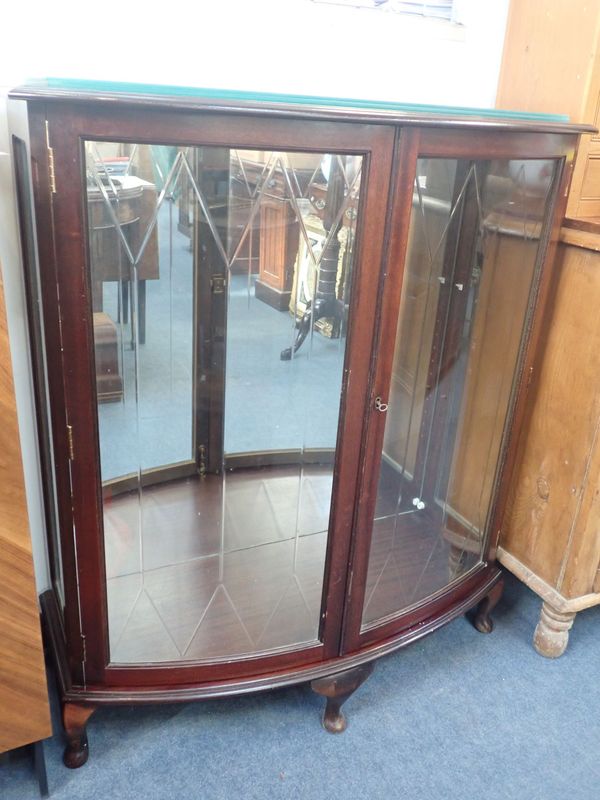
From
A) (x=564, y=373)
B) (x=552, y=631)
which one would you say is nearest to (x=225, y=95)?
(x=564, y=373)

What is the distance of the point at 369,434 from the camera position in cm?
123

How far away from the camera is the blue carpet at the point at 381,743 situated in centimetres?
134

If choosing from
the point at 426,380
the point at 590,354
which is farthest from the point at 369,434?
the point at 590,354

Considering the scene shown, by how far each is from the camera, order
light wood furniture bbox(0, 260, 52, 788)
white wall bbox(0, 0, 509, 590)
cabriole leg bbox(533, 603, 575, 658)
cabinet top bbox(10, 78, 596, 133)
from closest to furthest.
Answer: cabinet top bbox(10, 78, 596, 133), light wood furniture bbox(0, 260, 52, 788), white wall bbox(0, 0, 509, 590), cabriole leg bbox(533, 603, 575, 658)

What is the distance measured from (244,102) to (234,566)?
2.85 feet

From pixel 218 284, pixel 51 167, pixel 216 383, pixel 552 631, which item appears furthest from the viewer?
pixel 552 631

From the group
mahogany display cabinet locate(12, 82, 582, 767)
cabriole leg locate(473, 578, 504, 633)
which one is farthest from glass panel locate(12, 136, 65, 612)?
cabriole leg locate(473, 578, 504, 633)

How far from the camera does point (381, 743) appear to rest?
4.76 ft

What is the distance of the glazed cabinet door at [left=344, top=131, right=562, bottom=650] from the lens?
1.19 meters

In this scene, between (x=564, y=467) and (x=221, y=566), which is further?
(x=564, y=467)

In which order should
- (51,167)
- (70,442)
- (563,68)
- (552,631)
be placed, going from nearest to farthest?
(51,167) → (70,442) → (563,68) → (552,631)

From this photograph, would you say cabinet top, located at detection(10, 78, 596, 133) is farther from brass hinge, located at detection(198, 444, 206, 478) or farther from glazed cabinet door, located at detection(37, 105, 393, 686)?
brass hinge, located at detection(198, 444, 206, 478)

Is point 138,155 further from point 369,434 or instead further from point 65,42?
point 369,434

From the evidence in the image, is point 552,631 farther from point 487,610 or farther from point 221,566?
point 221,566
